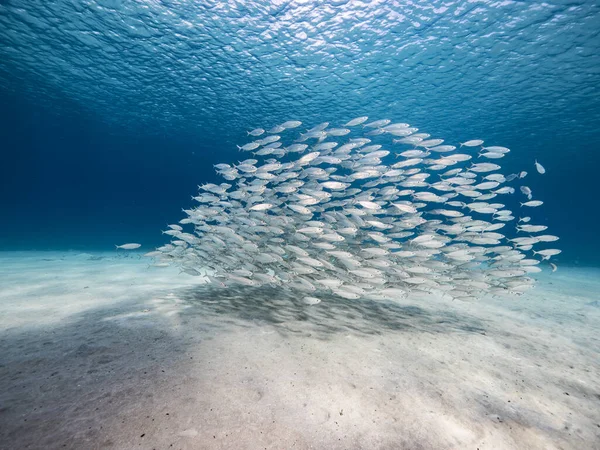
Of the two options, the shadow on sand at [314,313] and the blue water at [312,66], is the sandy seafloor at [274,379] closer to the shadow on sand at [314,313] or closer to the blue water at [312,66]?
the shadow on sand at [314,313]

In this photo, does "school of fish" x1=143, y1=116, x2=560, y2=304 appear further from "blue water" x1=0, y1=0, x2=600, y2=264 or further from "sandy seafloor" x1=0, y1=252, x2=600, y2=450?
"blue water" x1=0, y1=0, x2=600, y2=264

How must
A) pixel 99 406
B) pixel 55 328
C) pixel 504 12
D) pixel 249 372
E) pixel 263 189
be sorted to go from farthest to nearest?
pixel 504 12 → pixel 263 189 → pixel 55 328 → pixel 249 372 → pixel 99 406

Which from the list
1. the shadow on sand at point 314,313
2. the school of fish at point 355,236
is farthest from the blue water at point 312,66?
the shadow on sand at point 314,313

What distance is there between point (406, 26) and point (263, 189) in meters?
11.2

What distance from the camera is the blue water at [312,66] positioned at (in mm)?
12484

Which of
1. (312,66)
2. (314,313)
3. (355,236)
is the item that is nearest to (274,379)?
(314,313)

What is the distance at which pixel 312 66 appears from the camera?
16188mm

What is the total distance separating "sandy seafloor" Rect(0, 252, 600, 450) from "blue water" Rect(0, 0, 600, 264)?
1301 centimetres

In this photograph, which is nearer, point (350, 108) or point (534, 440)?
point (534, 440)

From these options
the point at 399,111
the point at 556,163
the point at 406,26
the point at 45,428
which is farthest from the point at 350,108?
the point at 556,163

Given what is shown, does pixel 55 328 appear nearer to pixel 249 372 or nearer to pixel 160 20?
pixel 249 372

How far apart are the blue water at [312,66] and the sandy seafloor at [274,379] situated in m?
13.0

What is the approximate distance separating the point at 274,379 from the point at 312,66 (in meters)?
17.1

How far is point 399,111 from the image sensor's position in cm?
2036
